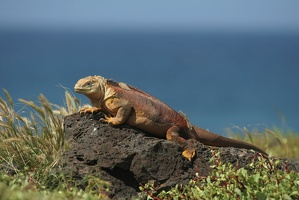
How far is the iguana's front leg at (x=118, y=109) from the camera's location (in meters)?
7.52

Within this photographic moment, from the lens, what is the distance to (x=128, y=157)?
739 cm


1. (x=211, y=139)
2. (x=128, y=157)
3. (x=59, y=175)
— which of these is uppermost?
(x=211, y=139)

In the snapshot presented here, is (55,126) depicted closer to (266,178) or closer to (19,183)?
(19,183)

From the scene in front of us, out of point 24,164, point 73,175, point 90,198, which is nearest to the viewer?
point 90,198

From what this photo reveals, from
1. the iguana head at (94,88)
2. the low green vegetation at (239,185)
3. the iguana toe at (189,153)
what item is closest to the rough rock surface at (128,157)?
the iguana toe at (189,153)

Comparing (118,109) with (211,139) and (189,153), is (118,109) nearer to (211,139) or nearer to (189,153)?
(189,153)

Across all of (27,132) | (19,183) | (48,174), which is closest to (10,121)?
(27,132)

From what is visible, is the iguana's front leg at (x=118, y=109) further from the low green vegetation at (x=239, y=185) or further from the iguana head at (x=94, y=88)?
the low green vegetation at (x=239, y=185)

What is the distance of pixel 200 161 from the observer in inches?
302

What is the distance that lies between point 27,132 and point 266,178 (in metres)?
2.98

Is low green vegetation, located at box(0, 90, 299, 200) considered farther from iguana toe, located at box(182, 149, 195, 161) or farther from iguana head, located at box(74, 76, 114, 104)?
iguana head, located at box(74, 76, 114, 104)

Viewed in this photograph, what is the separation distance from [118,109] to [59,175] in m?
0.96

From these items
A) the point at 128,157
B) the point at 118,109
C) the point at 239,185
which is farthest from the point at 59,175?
the point at 239,185

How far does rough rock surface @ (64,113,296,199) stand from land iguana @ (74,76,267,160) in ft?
0.33
